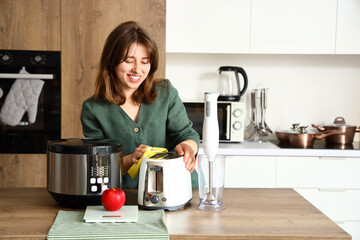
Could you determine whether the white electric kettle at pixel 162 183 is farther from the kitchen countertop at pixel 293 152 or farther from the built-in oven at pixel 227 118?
the built-in oven at pixel 227 118

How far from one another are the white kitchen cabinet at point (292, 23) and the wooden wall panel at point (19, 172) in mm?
1576

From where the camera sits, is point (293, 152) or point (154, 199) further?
point (293, 152)

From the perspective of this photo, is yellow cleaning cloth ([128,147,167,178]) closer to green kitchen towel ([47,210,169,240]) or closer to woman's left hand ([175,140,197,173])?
woman's left hand ([175,140,197,173])

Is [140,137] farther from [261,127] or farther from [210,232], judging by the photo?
[261,127]

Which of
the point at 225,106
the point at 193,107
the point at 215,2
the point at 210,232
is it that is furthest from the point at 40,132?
the point at 210,232

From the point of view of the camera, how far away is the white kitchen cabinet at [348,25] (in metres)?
2.95

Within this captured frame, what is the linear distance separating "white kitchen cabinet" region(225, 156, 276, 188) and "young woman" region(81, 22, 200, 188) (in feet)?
3.35

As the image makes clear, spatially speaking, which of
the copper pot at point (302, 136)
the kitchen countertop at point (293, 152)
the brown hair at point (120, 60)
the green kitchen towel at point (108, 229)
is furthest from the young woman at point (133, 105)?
the copper pot at point (302, 136)

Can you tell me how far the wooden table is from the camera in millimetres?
1188

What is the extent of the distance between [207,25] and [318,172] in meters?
1.15

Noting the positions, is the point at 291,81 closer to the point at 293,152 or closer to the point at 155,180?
the point at 293,152

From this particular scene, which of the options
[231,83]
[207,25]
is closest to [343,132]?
[231,83]

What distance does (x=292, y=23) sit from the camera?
296 centimetres

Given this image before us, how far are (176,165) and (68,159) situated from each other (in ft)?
1.06
